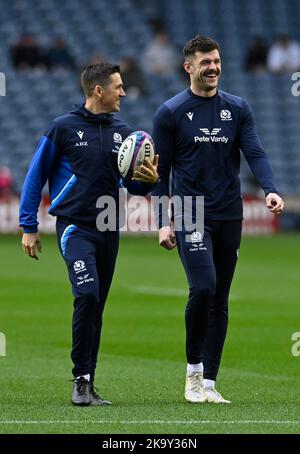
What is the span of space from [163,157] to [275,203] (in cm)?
90

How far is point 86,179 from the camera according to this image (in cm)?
967

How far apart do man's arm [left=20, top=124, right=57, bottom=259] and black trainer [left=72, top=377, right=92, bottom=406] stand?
0.95 m

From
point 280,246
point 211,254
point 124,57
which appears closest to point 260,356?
point 211,254

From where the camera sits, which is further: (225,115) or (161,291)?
(161,291)

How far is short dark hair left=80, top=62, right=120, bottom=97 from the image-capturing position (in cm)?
970

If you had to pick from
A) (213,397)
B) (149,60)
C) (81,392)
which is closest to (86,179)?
(81,392)

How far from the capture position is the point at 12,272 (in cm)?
2262

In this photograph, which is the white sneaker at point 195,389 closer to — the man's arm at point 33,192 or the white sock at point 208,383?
the white sock at point 208,383

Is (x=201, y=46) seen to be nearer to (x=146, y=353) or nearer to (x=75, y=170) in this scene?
(x=75, y=170)

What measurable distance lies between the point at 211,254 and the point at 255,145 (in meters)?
0.87

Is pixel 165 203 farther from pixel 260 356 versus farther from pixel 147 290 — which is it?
pixel 147 290

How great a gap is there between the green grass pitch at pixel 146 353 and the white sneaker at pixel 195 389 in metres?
0.14

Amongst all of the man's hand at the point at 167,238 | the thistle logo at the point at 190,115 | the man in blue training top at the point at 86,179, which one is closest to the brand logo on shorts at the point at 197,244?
the man's hand at the point at 167,238

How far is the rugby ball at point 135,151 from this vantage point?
9461 millimetres
